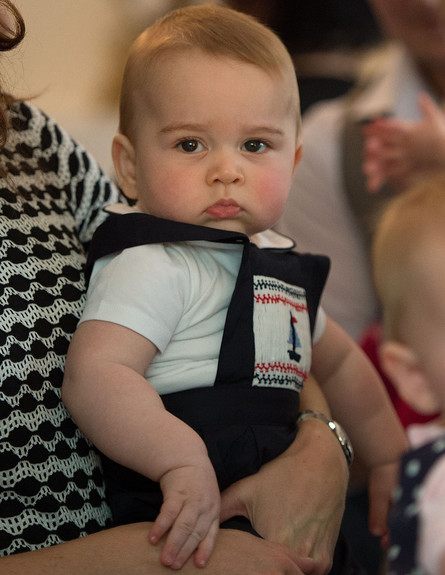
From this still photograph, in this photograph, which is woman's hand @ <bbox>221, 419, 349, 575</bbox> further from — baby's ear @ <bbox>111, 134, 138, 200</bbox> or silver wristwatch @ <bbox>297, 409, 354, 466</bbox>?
baby's ear @ <bbox>111, 134, 138, 200</bbox>

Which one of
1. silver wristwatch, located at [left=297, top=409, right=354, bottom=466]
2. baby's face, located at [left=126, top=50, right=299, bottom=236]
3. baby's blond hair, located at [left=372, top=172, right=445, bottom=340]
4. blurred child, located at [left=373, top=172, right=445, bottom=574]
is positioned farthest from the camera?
silver wristwatch, located at [left=297, top=409, right=354, bottom=466]

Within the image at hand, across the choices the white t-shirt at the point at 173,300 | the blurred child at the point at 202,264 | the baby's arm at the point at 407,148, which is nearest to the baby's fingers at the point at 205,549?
the blurred child at the point at 202,264

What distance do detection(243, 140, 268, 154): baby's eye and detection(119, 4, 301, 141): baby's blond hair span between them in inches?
3.4

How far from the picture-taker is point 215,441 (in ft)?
3.38

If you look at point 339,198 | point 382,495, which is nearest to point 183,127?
point 382,495

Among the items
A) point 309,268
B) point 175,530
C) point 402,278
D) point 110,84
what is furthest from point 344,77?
point 175,530

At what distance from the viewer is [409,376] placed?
96 cm

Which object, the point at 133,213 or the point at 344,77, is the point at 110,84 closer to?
the point at 344,77

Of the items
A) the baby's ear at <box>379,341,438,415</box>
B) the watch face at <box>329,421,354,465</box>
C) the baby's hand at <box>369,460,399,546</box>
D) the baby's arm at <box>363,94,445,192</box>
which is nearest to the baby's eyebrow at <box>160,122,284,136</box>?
the baby's ear at <box>379,341,438,415</box>

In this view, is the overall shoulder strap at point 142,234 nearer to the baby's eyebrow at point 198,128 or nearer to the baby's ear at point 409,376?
the baby's eyebrow at point 198,128

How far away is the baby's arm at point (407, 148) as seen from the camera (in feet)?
6.64

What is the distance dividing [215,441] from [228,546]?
14 cm

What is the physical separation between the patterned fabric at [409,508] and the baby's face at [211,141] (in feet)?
1.30

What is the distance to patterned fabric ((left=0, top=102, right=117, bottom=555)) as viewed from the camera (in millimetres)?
1000
